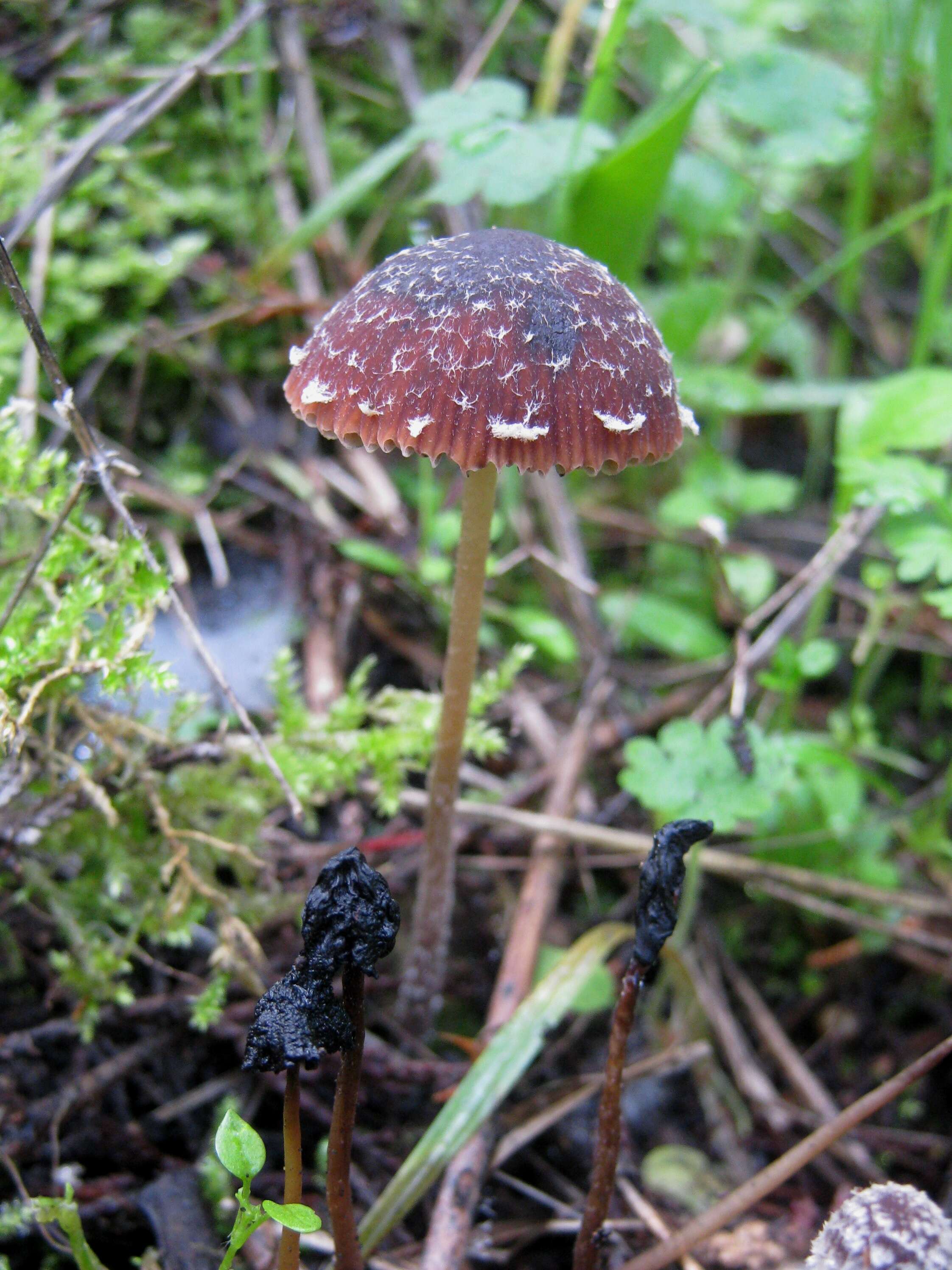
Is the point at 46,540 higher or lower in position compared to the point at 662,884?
higher

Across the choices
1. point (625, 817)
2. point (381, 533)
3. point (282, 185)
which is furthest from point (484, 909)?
point (282, 185)

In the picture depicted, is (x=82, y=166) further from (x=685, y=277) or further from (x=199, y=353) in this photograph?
(x=685, y=277)

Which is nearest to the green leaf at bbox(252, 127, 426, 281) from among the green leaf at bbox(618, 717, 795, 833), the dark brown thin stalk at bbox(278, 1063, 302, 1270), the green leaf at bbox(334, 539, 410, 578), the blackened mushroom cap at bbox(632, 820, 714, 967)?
the green leaf at bbox(334, 539, 410, 578)

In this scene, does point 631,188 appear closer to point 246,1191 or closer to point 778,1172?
point 778,1172

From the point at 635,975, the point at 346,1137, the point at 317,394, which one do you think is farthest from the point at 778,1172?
the point at 317,394

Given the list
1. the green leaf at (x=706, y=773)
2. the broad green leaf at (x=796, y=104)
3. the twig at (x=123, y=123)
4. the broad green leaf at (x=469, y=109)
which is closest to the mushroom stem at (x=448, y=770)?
the green leaf at (x=706, y=773)

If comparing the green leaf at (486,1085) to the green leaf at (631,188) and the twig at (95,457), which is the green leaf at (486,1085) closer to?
the twig at (95,457)

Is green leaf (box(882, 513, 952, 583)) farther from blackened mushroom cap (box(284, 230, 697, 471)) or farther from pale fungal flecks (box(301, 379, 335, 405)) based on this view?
pale fungal flecks (box(301, 379, 335, 405))
